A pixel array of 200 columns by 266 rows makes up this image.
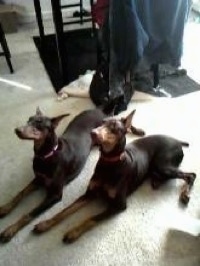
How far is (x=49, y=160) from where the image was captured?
5.44ft

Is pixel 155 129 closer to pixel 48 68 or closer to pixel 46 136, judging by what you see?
pixel 46 136

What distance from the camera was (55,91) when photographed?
274cm

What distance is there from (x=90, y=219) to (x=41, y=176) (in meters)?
0.31

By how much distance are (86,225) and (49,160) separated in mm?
330

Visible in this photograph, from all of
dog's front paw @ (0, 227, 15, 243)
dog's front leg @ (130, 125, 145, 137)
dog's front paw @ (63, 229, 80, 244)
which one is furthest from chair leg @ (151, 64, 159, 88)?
dog's front paw @ (0, 227, 15, 243)

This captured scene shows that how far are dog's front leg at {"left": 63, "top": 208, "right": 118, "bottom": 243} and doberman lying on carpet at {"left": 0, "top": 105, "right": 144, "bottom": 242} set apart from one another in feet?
0.61

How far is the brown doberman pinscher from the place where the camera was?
5.08 ft

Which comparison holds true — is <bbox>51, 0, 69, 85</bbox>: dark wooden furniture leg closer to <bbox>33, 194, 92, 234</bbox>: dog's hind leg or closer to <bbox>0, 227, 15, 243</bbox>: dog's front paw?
<bbox>33, 194, 92, 234</bbox>: dog's hind leg

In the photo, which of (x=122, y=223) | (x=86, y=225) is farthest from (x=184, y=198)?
(x=86, y=225)

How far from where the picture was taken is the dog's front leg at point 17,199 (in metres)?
1.66

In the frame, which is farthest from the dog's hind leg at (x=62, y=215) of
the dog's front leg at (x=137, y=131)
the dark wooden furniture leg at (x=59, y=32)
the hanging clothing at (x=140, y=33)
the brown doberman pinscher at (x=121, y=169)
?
the dark wooden furniture leg at (x=59, y=32)

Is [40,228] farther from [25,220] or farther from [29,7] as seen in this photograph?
[29,7]

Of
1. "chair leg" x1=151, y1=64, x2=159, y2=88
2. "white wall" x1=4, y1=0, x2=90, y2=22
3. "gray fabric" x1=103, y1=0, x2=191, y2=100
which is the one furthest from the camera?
"white wall" x1=4, y1=0, x2=90, y2=22

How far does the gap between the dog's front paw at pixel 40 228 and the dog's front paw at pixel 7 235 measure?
9cm
